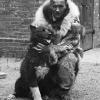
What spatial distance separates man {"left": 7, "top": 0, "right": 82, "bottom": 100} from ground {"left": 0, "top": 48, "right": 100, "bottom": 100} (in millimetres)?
700

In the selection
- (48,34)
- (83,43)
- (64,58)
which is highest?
(48,34)

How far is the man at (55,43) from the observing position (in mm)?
4223

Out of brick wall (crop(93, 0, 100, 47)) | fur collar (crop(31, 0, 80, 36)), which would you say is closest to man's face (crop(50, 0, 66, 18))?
fur collar (crop(31, 0, 80, 36))

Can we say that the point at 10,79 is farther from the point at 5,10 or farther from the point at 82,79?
the point at 5,10

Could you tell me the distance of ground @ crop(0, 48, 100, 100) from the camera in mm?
5246

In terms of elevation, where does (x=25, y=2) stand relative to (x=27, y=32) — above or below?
above

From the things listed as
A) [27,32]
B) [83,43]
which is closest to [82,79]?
[27,32]

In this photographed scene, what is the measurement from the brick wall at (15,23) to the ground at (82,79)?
0.40m

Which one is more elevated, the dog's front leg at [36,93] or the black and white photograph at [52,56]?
the black and white photograph at [52,56]

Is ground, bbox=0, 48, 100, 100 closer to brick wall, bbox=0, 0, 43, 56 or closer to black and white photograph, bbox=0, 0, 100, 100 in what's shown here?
black and white photograph, bbox=0, 0, 100, 100

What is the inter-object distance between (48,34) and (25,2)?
5.36 meters

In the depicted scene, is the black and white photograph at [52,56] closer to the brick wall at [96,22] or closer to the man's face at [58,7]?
the man's face at [58,7]

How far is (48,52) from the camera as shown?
13.8 ft

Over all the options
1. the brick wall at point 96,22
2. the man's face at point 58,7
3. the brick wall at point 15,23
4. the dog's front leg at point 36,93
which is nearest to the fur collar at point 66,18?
the man's face at point 58,7
